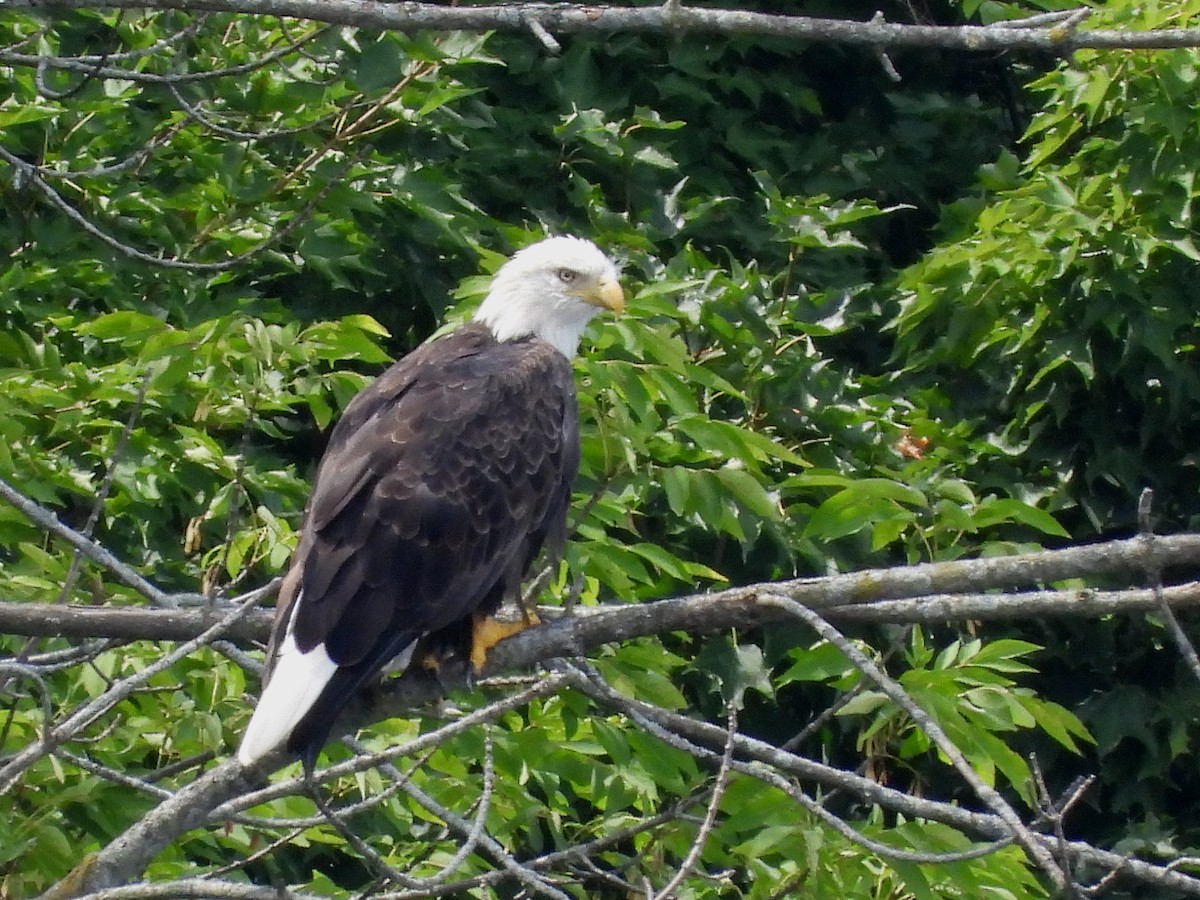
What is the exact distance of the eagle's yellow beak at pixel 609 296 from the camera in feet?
13.9

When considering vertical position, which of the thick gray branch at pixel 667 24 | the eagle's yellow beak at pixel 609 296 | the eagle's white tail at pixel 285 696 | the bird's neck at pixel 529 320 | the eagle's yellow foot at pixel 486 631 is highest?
the thick gray branch at pixel 667 24

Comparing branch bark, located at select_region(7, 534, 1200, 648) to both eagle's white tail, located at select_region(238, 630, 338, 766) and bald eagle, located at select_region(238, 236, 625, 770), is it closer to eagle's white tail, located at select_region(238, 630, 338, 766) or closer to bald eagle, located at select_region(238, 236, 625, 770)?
eagle's white tail, located at select_region(238, 630, 338, 766)

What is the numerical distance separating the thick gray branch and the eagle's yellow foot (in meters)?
1.26

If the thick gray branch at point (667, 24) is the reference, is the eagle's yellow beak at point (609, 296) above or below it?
below

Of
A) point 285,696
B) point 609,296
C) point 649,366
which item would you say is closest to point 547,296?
point 609,296

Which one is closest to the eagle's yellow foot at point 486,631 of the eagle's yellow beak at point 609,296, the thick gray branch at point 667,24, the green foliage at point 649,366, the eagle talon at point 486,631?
the eagle talon at point 486,631

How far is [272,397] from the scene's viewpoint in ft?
12.9

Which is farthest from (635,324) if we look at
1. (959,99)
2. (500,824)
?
(959,99)

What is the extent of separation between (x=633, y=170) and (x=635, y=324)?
1.80 m

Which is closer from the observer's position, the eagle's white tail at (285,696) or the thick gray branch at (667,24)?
the thick gray branch at (667,24)

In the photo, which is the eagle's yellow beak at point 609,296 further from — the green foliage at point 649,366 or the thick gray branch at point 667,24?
the thick gray branch at point 667,24

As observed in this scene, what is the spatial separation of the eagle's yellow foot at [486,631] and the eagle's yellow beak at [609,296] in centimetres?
82

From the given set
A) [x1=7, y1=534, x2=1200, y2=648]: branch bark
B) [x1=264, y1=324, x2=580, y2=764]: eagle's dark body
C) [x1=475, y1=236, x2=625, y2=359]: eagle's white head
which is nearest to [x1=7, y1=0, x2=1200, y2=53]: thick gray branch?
[x1=7, y1=534, x2=1200, y2=648]: branch bark

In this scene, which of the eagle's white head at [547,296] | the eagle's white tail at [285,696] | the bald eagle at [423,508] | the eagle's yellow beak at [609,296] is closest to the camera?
the eagle's white tail at [285,696]
